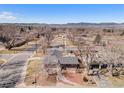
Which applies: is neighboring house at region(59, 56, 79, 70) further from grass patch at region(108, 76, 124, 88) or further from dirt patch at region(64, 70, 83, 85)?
grass patch at region(108, 76, 124, 88)

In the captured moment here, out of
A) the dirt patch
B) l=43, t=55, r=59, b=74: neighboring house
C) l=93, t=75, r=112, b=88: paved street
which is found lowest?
l=93, t=75, r=112, b=88: paved street

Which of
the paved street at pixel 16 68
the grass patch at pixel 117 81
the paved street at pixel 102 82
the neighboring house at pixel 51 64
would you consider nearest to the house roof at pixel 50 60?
the neighboring house at pixel 51 64

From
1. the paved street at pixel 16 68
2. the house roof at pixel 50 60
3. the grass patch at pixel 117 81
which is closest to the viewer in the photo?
the grass patch at pixel 117 81

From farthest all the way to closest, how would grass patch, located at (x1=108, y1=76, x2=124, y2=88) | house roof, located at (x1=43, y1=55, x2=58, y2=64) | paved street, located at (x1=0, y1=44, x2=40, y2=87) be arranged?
house roof, located at (x1=43, y1=55, x2=58, y2=64), paved street, located at (x1=0, y1=44, x2=40, y2=87), grass patch, located at (x1=108, y1=76, x2=124, y2=88)

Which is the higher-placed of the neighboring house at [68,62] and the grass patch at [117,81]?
the neighboring house at [68,62]

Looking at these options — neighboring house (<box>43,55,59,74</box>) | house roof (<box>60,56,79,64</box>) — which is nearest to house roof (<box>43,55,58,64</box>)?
neighboring house (<box>43,55,59,74</box>)

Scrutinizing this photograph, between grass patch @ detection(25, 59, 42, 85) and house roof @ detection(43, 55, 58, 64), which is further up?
house roof @ detection(43, 55, 58, 64)

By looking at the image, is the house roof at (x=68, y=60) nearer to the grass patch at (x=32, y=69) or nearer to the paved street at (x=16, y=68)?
the grass patch at (x=32, y=69)

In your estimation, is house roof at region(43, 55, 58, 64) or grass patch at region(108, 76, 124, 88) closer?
grass patch at region(108, 76, 124, 88)

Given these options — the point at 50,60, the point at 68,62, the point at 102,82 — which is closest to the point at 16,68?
the point at 50,60
